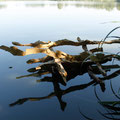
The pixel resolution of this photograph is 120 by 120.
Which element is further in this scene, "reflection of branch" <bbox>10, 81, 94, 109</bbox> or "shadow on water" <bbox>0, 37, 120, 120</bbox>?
"shadow on water" <bbox>0, 37, 120, 120</bbox>

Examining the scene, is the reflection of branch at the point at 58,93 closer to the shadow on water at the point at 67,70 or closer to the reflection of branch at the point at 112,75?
the shadow on water at the point at 67,70

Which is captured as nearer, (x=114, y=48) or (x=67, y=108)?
(x=67, y=108)

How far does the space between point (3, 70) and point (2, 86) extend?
42cm

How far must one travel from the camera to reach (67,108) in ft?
4.64

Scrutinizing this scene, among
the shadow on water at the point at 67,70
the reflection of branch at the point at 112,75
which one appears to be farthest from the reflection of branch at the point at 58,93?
the reflection of branch at the point at 112,75

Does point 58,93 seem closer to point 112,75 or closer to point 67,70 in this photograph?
point 67,70

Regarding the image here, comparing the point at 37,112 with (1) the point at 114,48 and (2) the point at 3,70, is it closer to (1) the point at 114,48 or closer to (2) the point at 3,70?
(2) the point at 3,70

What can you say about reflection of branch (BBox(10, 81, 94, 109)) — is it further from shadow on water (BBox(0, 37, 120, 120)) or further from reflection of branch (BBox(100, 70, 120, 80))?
reflection of branch (BBox(100, 70, 120, 80))

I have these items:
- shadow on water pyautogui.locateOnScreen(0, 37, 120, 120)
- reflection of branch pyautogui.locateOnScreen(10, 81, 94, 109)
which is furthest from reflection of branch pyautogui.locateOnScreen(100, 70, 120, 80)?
reflection of branch pyautogui.locateOnScreen(10, 81, 94, 109)

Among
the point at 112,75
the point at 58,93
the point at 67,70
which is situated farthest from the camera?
the point at 67,70

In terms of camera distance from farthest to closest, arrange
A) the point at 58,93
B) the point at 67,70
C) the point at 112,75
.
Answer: the point at 67,70 < the point at 112,75 < the point at 58,93

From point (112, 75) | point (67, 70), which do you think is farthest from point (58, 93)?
point (112, 75)

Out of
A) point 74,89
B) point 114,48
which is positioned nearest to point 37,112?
point 74,89

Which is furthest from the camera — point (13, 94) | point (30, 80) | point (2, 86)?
point (30, 80)
